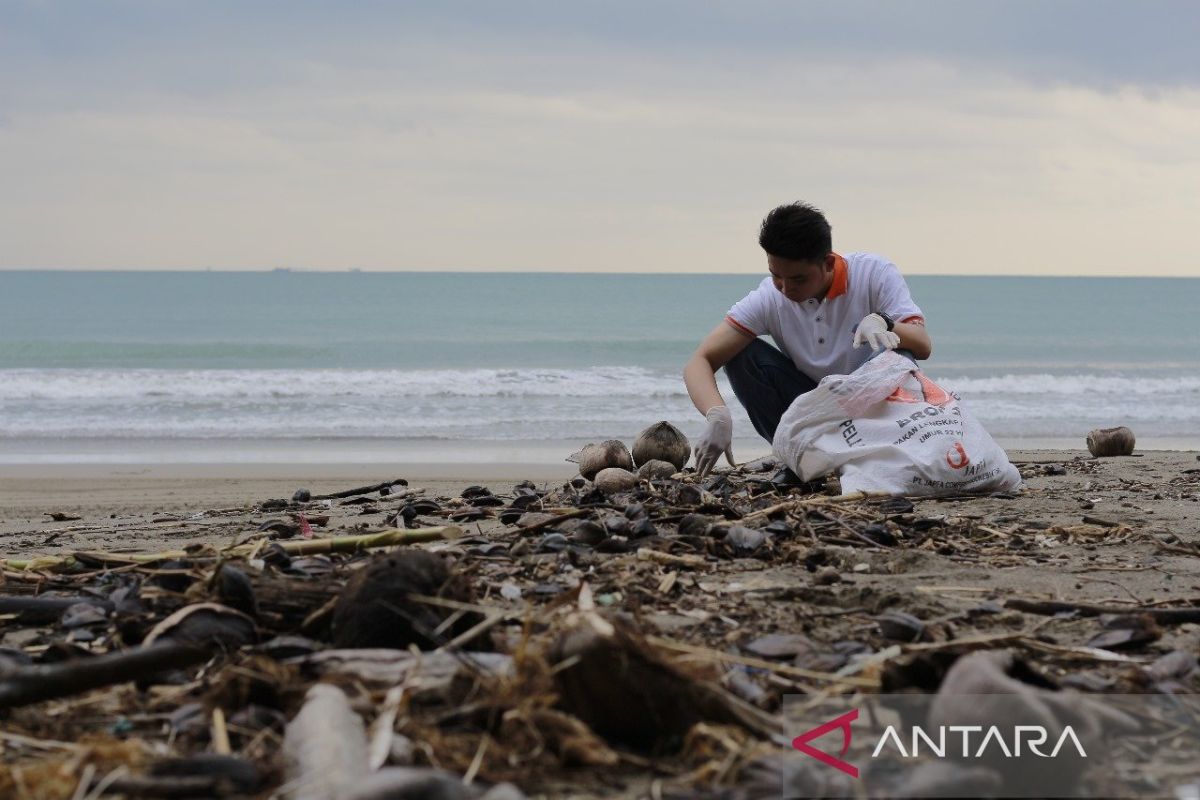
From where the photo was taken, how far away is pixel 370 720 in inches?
81.7

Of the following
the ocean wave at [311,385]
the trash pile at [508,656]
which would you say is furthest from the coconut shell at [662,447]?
the ocean wave at [311,385]

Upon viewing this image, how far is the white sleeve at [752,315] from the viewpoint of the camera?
6027 millimetres

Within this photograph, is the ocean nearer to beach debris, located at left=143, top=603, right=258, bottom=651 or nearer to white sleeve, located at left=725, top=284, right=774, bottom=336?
white sleeve, located at left=725, top=284, right=774, bottom=336

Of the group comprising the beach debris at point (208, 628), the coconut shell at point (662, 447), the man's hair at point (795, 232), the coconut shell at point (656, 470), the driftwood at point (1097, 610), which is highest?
the man's hair at point (795, 232)

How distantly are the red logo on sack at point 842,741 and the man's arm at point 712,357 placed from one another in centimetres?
386

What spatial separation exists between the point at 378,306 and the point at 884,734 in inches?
2006

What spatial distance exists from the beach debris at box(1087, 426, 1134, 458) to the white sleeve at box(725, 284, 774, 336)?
3.79 meters

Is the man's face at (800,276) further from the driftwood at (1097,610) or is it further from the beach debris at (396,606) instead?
the beach debris at (396,606)

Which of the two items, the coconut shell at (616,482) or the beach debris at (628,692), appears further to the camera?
the coconut shell at (616,482)

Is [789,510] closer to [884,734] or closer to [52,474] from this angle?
[884,734]

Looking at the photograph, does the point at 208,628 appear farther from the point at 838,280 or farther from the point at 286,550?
the point at 838,280

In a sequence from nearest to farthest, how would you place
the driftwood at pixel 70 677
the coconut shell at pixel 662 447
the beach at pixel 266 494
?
the driftwood at pixel 70 677
the beach at pixel 266 494
the coconut shell at pixel 662 447

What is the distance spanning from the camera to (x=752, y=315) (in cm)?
605

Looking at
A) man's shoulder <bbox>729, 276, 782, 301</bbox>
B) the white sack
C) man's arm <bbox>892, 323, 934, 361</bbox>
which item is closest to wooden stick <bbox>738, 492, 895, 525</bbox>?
the white sack
